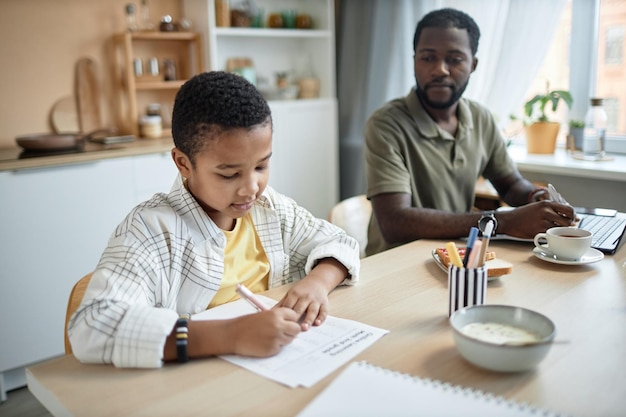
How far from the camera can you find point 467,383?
814 millimetres

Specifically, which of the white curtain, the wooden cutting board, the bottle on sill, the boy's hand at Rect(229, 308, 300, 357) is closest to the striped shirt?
the boy's hand at Rect(229, 308, 300, 357)

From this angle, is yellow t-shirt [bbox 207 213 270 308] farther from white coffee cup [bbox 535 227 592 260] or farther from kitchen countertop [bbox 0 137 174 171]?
kitchen countertop [bbox 0 137 174 171]

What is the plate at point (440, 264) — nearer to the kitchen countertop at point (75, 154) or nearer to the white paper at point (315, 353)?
the white paper at point (315, 353)

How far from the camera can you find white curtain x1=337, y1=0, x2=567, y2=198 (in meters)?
2.71

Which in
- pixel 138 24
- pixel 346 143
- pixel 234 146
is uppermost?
pixel 138 24

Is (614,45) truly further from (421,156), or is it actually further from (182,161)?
(182,161)

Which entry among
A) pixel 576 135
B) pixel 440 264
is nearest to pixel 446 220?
pixel 440 264

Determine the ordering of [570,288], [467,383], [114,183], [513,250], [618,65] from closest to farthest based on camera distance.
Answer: [467,383] → [570,288] → [513,250] → [114,183] → [618,65]

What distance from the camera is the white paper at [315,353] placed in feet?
2.80

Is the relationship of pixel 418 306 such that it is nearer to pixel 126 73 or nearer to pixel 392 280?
pixel 392 280

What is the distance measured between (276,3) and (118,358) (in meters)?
2.99

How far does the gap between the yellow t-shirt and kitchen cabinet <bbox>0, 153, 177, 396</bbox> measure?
4.42ft

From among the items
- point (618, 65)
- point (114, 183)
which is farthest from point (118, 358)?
point (618, 65)

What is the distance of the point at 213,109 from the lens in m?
1.07
